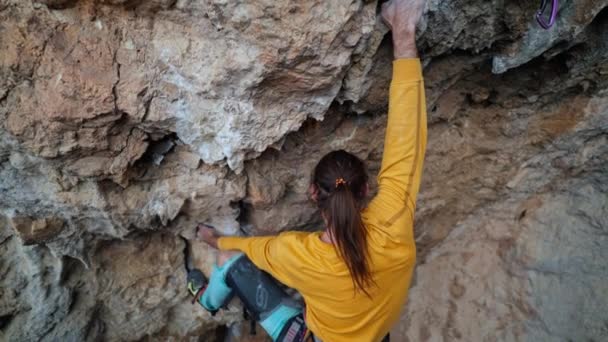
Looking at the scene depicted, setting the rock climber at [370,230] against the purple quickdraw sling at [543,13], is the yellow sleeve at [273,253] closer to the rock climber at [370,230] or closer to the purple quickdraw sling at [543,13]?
the rock climber at [370,230]

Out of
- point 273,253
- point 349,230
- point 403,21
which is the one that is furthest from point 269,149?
point 403,21

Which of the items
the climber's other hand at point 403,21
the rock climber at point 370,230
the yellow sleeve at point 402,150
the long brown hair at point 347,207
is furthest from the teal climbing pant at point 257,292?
the climber's other hand at point 403,21

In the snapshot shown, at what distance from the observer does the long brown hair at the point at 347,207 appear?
111 cm

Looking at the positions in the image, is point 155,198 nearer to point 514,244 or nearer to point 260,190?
point 260,190

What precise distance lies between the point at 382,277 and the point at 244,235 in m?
0.71

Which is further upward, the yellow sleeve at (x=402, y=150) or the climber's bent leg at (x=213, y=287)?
the yellow sleeve at (x=402, y=150)

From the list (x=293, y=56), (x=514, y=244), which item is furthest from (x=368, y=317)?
(x=514, y=244)

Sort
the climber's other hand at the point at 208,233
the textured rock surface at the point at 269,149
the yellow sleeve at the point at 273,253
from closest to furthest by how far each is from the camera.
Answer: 1. the textured rock surface at the point at 269,149
2. the yellow sleeve at the point at 273,253
3. the climber's other hand at the point at 208,233

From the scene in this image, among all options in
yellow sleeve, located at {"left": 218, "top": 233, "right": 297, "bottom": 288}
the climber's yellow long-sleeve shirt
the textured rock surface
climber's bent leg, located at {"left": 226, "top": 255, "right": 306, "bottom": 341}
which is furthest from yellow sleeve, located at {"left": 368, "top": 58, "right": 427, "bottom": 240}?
climber's bent leg, located at {"left": 226, "top": 255, "right": 306, "bottom": 341}

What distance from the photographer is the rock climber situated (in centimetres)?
111

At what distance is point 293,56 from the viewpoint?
41.2 inches

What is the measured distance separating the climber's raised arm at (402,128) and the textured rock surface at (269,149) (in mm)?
69

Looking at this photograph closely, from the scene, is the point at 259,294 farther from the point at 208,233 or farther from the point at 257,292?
the point at 208,233

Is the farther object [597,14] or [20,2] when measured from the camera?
[597,14]
